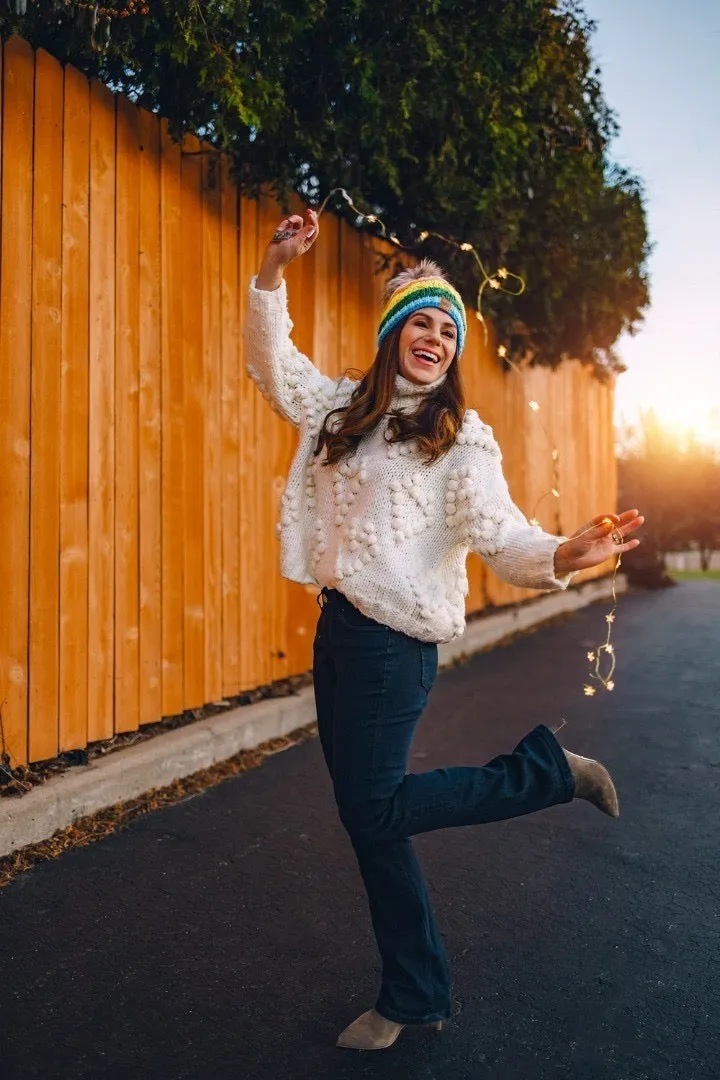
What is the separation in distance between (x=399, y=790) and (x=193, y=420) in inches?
116

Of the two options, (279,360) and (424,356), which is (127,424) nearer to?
(279,360)

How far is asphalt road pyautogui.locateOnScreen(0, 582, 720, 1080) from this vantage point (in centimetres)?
Result: 225

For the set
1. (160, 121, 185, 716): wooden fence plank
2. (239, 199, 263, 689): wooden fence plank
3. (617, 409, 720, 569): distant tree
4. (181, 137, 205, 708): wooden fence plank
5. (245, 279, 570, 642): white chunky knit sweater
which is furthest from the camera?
(617, 409, 720, 569): distant tree

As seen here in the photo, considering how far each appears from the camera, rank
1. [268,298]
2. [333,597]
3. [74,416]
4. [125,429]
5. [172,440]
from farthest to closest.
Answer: [172,440] < [125,429] < [74,416] < [268,298] < [333,597]

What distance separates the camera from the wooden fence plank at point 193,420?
473 cm

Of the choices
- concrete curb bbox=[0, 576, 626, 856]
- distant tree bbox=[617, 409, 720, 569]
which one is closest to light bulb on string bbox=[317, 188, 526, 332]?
concrete curb bbox=[0, 576, 626, 856]

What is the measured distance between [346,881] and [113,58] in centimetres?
362

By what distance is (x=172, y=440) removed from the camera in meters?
4.63

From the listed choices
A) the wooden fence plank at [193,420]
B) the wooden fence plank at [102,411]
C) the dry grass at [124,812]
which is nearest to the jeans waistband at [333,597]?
the dry grass at [124,812]

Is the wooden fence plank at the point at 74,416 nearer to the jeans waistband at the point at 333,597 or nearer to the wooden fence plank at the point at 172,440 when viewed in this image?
the wooden fence plank at the point at 172,440

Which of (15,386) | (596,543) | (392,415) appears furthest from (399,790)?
(15,386)

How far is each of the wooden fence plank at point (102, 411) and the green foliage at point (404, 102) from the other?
372mm

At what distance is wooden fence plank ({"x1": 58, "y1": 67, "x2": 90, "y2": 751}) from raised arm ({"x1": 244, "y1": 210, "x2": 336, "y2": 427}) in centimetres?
151

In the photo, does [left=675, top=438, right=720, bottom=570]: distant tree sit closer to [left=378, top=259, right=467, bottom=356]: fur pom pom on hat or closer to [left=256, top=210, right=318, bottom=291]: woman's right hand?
[left=378, top=259, right=467, bottom=356]: fur pom pom on hat
